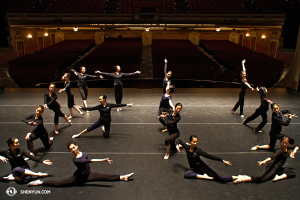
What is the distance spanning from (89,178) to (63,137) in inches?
94.3

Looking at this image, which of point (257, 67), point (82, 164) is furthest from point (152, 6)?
point (82, 164)

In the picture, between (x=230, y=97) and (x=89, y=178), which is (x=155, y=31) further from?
(x=89, y=178)

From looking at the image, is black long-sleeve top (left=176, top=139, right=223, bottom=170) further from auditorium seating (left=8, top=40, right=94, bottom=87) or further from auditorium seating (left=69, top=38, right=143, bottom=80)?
auditorium seating (left=8, top=40, right=94, bottom=87)

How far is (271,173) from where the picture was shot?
426 centimetres

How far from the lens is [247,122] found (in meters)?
6.76

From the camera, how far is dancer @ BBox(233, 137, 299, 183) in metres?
4.16

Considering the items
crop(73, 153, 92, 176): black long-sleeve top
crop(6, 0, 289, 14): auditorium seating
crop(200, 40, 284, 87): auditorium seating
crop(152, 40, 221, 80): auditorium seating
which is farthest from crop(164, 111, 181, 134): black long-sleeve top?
crop(6, 0, 289, 14): auditorium seating

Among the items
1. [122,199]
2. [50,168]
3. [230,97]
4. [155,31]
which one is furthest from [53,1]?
[122,199]

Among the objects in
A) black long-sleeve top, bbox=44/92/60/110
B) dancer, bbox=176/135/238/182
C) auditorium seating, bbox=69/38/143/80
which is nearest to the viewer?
dancer, bbox=176/135/238/182

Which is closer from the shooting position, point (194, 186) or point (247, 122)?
point (194, 186)

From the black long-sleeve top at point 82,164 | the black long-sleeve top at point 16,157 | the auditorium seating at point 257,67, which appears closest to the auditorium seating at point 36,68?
the black long-sleeve top at point 16,157

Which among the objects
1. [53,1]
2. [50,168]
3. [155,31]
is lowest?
[50,168]

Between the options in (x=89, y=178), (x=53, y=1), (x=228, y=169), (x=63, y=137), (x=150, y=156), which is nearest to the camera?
(x=89, y=178)

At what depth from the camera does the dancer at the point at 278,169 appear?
13.7 feet
